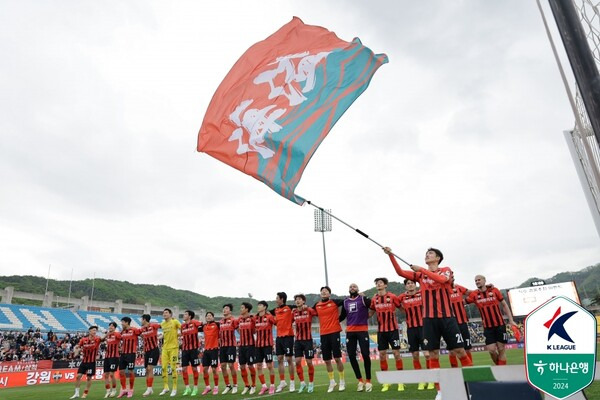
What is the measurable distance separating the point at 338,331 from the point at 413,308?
1.90 m

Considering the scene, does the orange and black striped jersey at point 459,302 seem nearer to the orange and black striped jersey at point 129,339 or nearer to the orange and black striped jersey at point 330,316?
the orange and black striped jersey at point 330,316

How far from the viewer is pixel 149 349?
1350 cm

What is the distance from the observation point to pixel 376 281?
10031mm

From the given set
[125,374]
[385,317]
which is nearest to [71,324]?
[125,374]

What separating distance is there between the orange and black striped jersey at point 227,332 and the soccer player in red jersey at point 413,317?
512 centimetres

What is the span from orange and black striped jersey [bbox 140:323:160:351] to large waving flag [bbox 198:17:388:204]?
9.02m

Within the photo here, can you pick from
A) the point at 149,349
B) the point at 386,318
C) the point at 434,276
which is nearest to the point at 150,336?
the point at 149,349

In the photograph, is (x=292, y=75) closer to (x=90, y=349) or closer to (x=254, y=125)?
(x=254, y=125)

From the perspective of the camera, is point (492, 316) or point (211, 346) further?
point (211, 346)

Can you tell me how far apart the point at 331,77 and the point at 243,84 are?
1.49 m

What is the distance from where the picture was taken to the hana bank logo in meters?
1.93

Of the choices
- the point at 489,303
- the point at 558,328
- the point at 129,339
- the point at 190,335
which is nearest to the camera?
the point at 558,328

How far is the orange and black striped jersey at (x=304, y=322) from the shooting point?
1118 cm

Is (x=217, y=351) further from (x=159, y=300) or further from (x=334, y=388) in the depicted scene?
(x=159, y=300)
